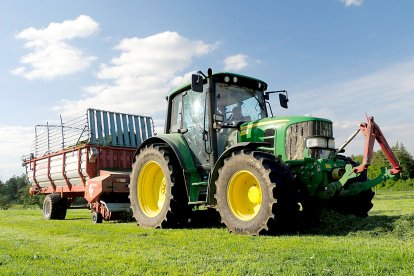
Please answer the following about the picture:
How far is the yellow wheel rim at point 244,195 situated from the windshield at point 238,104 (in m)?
1.52

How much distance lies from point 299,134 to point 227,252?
2.88 m

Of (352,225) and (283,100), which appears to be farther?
(283,100)

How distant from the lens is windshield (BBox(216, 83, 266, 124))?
791cm

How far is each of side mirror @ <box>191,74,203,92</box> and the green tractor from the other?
0.06 feet

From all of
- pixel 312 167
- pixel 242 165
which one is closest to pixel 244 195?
pixel 242 165

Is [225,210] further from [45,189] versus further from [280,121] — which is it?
[45,189]

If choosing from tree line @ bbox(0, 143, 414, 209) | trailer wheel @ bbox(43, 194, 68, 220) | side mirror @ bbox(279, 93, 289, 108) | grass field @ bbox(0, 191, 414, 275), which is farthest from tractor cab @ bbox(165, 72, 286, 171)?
tree line @ bbox(0, 143, 414, 209)

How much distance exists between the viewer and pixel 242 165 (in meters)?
6.38

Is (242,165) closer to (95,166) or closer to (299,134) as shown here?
(299,134)

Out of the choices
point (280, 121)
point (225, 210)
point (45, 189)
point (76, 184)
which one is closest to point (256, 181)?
point (225, 210)

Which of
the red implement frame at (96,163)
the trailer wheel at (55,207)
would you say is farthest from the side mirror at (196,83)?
the trailer wheel at (55,207)

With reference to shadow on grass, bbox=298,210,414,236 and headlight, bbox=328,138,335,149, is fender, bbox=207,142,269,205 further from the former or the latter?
shadow on grass, bbox=298,210,414,236

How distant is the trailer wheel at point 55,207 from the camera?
12.2 metres

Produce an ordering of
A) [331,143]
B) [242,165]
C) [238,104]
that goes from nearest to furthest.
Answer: [242,165]
[331,143]
[238,104]
